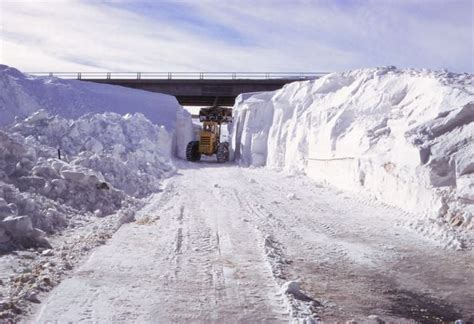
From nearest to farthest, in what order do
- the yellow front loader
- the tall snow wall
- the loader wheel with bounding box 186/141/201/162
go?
the yellow front loader
the loader wheel with bounding box 186/141/201/162
the tall snow wall

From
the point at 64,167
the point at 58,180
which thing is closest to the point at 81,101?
the point at 64,167

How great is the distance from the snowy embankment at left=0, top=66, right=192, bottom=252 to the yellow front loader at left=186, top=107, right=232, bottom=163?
1.35 metres

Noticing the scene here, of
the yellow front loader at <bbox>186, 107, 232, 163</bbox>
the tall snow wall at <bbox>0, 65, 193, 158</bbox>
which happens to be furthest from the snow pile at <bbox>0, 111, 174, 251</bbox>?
the tall snow wall at <bbox>0, 65, 193, 158</bbox>

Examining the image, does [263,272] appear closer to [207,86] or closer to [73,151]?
[73,151]

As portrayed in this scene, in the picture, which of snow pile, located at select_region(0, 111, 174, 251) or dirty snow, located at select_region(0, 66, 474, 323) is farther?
snow pile, located at select_region(0, 111, 174, 251)

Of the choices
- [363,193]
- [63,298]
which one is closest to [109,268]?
[63,298]

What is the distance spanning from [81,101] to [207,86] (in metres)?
13.2

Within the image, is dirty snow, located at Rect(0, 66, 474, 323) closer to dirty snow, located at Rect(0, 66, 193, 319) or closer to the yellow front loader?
dirty snow, located at Rect(0, 66, 193, 319)

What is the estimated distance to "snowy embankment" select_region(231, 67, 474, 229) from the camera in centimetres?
970

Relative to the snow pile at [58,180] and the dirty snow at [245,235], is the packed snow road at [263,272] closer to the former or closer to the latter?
the dirty snow at [245,235]

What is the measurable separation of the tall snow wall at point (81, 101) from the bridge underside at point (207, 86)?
7281 millimetres

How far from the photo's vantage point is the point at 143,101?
34.3 meters

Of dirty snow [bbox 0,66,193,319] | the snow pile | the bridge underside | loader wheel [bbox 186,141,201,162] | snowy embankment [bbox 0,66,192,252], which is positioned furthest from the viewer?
the bridge underside

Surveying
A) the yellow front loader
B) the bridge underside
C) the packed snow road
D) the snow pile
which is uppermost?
the bridge underside
